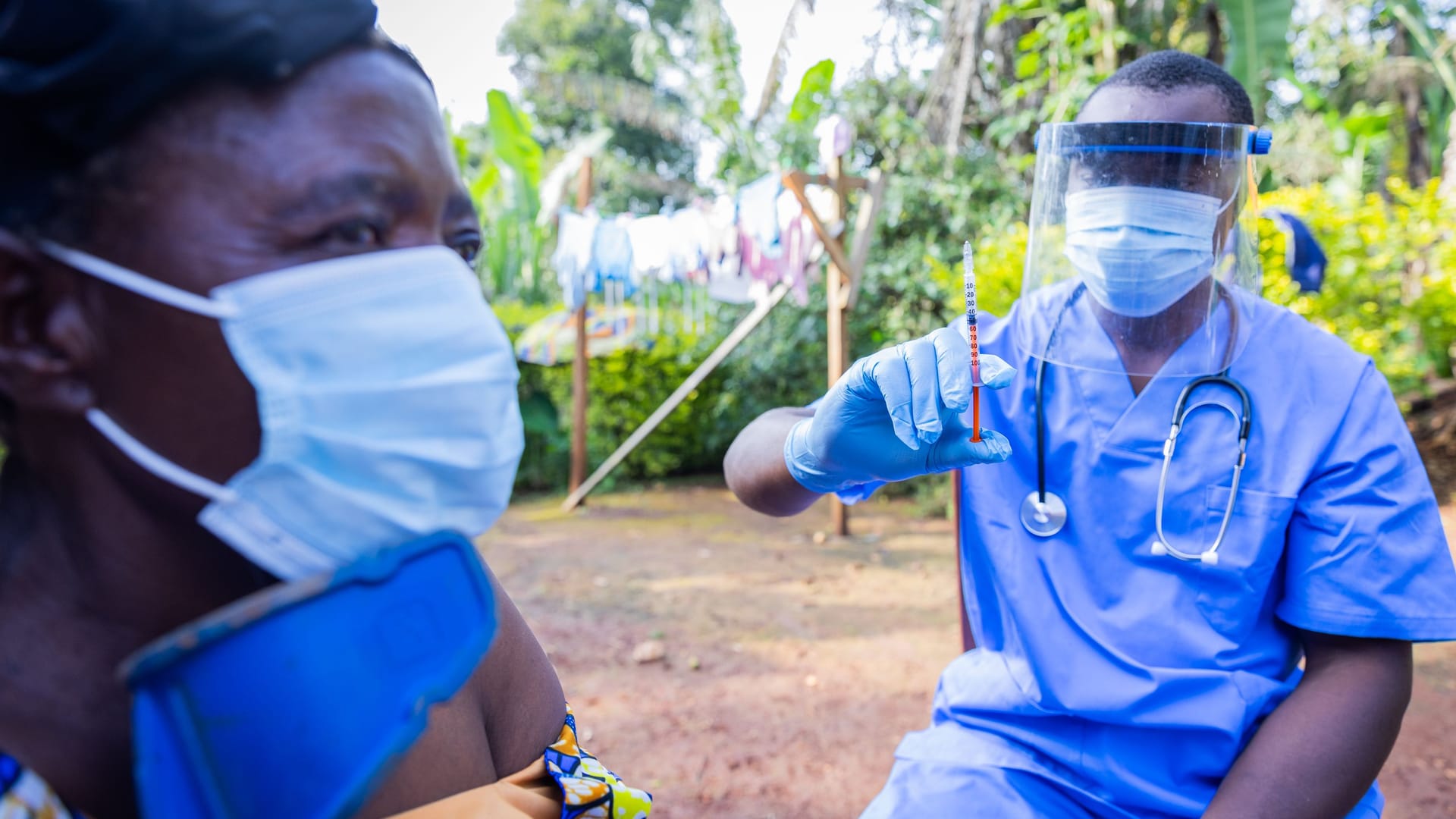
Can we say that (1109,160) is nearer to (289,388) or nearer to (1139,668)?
(1139,668)

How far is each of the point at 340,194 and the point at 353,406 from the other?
0.18 m

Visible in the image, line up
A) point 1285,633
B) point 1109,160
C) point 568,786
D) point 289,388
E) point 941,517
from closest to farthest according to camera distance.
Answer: point 289,388 < point 568,786 < point 1285,633 < point 1109,160 < point 941,517

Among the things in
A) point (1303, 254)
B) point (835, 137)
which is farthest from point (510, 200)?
point (1303, 254)

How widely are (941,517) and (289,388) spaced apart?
5721 millimetres

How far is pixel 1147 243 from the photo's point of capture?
1488 millimetres

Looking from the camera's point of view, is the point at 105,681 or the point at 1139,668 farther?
the point at 1139,668

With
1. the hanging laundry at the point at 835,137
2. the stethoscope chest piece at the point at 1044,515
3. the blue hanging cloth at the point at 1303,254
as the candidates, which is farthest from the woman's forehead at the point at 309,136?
the blue hanging cloth at the point at 1303,254

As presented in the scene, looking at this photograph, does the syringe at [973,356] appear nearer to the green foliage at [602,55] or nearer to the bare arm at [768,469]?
the bare arm at [768,469]

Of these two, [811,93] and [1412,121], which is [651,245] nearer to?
[811,93]

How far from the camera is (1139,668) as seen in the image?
52.0 inches

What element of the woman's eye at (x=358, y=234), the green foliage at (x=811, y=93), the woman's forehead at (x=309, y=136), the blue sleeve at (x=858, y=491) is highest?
the green foliage at (x=811, y=93)

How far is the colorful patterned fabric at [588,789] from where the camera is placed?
3.55ft

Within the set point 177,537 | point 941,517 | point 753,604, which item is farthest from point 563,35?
point 177,537

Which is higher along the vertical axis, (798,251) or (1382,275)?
(798,251)
